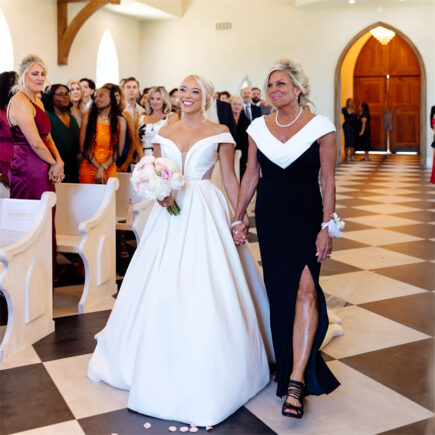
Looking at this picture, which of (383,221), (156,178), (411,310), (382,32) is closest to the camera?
(156,178)

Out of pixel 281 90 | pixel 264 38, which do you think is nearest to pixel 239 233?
pixel 281 90

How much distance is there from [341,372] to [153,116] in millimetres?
4684

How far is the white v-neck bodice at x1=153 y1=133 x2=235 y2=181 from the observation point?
3.18 meters

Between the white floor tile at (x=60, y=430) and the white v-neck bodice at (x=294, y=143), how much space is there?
4.91 feet

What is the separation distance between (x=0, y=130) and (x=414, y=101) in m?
17.9

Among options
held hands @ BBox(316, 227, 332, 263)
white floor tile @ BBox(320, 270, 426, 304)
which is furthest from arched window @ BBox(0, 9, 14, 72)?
held hands @ BBox(316, 227, 332, 263)

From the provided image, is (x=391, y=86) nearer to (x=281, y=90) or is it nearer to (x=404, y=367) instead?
(x=404, y=367)

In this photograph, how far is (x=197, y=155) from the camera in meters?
3.19

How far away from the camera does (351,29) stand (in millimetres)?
15258

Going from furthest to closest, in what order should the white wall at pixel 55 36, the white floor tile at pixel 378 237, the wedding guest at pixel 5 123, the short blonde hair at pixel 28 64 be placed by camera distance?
the white wall at pixel 55 36, the white floor tile at pixel 378 237, the wedding guest at pixel 5 123, the short blonde hair at pixel 28 64

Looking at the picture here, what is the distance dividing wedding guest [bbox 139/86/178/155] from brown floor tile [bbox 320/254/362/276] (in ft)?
8.35

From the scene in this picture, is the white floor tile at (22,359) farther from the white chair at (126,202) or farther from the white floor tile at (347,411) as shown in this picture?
the white chair at (126,202)

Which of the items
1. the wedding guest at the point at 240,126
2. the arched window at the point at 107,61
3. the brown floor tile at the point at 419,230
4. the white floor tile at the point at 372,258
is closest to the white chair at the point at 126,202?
the white floor tile at the point at 372,258

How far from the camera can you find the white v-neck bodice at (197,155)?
318 cm
